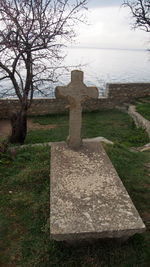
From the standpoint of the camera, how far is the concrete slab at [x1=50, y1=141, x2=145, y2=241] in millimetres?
2236

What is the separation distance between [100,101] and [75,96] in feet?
28.5

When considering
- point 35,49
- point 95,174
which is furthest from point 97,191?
point 35,49

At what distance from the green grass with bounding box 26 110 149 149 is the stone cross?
418 cm

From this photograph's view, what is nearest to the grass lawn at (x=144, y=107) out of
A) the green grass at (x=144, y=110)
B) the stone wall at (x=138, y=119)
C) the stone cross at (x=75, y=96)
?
the green grass at (x=144, y=110)

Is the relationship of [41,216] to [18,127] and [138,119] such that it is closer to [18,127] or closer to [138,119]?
[18,127]

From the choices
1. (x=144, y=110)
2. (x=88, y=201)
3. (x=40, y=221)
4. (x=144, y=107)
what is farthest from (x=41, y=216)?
(x=144, y=107)

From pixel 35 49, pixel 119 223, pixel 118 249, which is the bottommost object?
pixel 118 249

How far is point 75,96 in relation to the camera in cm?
354

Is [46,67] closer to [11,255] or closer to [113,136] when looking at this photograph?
[113,136]

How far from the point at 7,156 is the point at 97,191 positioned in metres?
2.66

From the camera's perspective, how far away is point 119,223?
7.54 feet

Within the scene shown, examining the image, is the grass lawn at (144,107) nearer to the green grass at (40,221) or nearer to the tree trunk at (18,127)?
the tree trunk at (18,127)

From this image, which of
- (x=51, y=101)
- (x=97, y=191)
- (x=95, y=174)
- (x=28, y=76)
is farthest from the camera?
(x=51, y=101)

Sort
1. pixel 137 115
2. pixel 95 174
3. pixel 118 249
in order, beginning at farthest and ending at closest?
pixel 137 115 < pixel 95 174 < pixel 118 249
